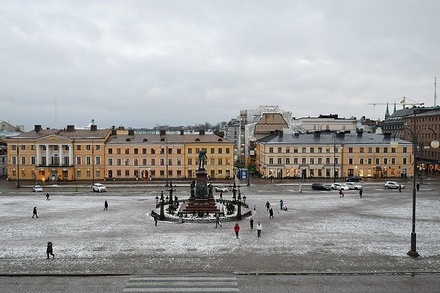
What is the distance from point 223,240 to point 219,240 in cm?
Result: 30

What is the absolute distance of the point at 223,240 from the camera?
3016cm

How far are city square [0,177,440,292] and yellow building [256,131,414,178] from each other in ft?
95.6

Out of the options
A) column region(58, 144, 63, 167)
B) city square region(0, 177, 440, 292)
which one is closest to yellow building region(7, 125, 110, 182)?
column region(58, 144, 63, 167)

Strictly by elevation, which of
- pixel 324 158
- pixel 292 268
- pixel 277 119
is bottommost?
pixel 292 268

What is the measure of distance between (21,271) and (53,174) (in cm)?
5924

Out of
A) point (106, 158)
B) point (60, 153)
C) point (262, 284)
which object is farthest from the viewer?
point (106, 158)

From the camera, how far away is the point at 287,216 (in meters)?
40.4

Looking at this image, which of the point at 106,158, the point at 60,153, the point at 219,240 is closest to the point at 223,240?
the point at 219,240

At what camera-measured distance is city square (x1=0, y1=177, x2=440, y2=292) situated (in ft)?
77.0

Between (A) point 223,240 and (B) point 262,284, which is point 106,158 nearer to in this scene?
(A) point 223,240

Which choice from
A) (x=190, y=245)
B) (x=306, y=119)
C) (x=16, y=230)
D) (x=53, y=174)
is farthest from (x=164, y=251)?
(x=306, y=119)

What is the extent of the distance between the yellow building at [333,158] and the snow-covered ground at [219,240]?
3178cm

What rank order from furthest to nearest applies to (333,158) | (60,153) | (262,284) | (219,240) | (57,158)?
(333,158) < (57,158) < (60,153) < (219,240) < (262,284)

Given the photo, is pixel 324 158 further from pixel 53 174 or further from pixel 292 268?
pixel 292 268
